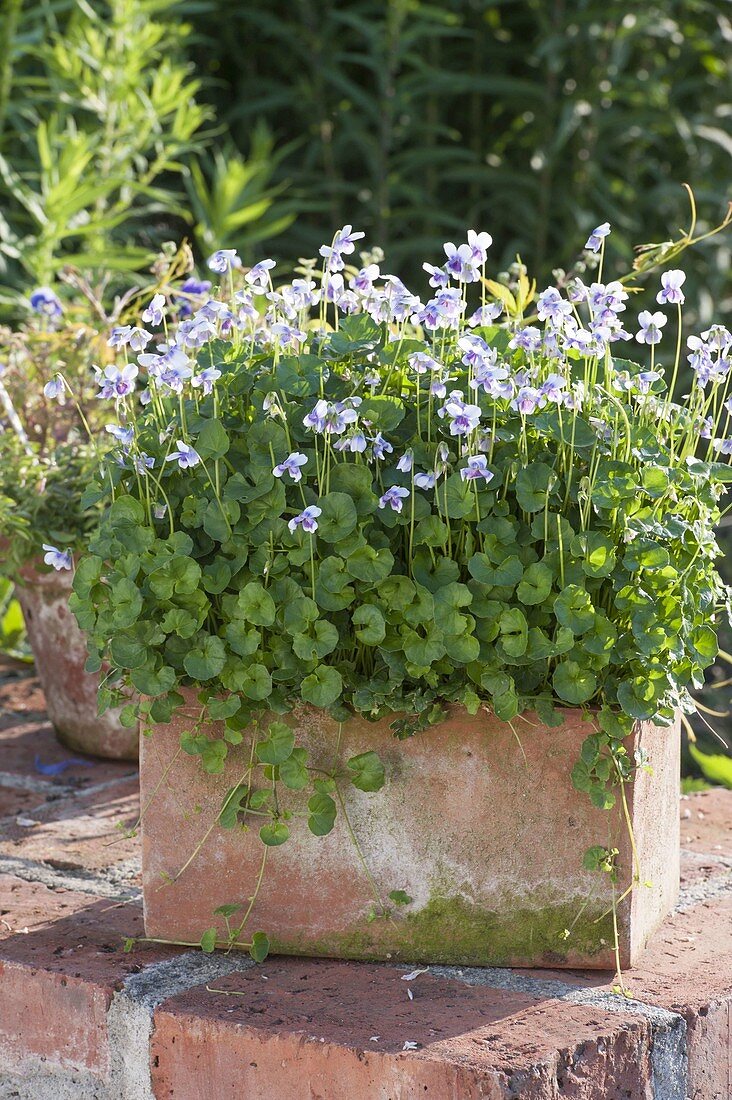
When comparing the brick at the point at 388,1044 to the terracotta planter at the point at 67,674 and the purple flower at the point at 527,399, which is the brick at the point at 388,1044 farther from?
the terracotta planter at the point at 67,674

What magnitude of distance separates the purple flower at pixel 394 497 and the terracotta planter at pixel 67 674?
0.92 m

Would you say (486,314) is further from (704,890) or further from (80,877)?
(80,877)

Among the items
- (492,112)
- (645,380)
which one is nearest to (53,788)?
(645,380)

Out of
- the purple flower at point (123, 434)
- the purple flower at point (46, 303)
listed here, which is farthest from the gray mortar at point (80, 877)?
the purple flower at point (46, 303)

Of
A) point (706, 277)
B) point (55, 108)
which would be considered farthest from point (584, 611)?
point (706, 277)

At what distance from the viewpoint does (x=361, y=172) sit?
14.8 feet

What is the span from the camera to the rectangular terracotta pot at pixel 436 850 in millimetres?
1242

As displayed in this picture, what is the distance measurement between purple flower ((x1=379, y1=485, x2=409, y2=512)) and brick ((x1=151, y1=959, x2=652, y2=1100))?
475mm

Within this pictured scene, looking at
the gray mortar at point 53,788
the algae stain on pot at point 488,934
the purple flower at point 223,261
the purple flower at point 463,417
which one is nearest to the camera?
the purple flower at point 463,417

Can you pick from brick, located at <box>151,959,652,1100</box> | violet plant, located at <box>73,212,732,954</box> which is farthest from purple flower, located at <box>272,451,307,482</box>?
brick, located at <box>151,959,652,1100</box>

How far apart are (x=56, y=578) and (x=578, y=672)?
1.06 m

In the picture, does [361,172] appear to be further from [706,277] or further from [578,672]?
[578,672]

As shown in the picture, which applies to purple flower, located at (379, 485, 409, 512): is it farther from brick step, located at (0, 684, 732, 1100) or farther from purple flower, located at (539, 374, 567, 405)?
brick step, located at (0, 684, 732, 1100)

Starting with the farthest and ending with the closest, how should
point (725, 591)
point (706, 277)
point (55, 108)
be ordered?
point (706, 277), point (55, 108), point (725, 591)
